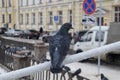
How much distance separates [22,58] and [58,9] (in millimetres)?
37971

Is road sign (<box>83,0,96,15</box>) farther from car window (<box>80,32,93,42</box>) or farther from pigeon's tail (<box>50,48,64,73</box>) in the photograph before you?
pigeon's tail (<box>50,48,64,73</box>)

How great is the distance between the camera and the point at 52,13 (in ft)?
162

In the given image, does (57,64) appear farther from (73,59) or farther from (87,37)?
(87,37)

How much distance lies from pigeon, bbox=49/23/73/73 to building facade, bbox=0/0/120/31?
29.5 m

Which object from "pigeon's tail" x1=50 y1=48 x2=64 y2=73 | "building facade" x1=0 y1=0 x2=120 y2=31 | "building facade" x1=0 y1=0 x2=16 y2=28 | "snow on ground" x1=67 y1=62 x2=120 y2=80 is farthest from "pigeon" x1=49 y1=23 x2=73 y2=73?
"building facade" x1=0 y1=0 x2=16 y2=28

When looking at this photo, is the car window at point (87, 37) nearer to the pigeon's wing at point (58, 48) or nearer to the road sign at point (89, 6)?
the road sign at point (89, 6)

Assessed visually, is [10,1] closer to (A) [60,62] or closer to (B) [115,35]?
(B) [115,35]

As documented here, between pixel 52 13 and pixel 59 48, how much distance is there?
4716 centimetres

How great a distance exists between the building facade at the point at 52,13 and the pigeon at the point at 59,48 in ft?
96.8

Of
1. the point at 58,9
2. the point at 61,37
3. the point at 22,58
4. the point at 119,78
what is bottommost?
the point at 119,78

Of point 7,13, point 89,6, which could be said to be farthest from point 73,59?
point 7,13

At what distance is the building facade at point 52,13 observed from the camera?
119 ft

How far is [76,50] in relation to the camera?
18.5 meters

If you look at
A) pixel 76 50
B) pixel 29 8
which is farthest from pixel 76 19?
pixel 76 50
